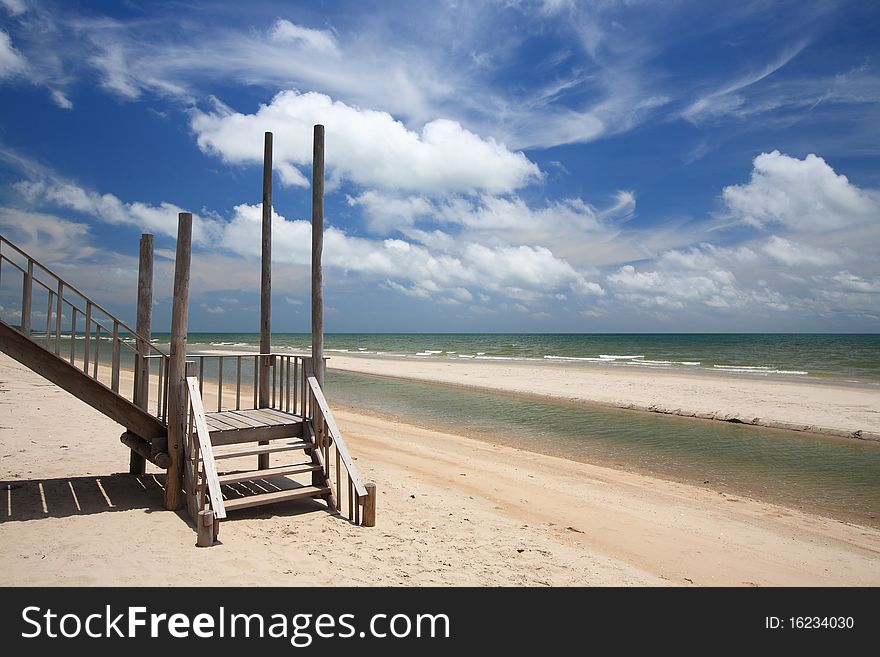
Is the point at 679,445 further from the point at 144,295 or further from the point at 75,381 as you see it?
the point at 75,381

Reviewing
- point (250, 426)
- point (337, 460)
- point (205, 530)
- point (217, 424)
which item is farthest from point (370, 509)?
point (217, 424)

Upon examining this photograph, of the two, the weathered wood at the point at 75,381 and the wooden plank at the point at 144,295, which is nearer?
the weathered wood at the point at 75,381

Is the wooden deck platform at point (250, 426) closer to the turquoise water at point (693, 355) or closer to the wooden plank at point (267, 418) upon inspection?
the wooden plank at point (267, 418)

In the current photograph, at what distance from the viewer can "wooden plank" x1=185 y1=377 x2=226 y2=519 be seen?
580 cm

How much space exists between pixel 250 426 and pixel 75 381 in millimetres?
2189

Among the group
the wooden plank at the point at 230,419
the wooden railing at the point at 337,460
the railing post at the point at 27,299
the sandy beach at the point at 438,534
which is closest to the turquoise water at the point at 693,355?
the sandy beach at the point at 438,534

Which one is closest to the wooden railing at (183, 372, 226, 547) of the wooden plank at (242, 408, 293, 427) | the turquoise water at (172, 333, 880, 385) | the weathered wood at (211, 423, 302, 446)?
the weathered wood at (211, 423, 302, 446)

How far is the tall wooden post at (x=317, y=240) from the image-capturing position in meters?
7.56

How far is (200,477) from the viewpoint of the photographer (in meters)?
6.78

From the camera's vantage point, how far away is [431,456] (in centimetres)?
1061

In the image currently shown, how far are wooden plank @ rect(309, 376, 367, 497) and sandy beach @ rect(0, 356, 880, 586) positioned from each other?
51cm

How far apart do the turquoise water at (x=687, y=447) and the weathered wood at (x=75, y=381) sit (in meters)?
7.98
